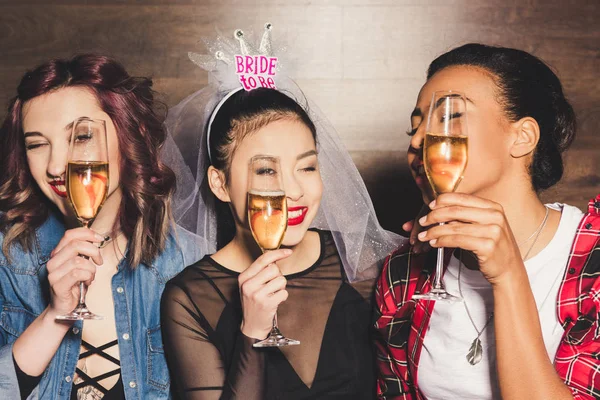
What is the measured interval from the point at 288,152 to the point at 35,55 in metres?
1.41

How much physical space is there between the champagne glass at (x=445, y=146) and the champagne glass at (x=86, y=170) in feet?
2.45

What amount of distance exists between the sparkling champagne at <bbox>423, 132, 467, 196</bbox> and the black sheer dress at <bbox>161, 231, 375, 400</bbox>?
66cm

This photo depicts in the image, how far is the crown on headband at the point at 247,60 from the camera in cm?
217

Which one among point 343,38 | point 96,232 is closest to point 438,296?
point 96,232

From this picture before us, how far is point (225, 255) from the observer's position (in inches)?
84.4

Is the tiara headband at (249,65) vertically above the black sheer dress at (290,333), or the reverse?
the tiara headband at (249,65)

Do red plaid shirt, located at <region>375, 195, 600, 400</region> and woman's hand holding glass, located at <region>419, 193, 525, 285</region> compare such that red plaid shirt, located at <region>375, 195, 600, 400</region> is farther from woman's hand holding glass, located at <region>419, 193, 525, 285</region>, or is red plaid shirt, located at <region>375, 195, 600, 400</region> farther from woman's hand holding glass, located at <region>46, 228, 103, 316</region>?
woman's hand holding glass, located at <region>46, 228, 103, 316</region>

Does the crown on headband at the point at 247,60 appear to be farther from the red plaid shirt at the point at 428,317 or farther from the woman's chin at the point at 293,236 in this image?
the red plaid shirt at the point at 428,317

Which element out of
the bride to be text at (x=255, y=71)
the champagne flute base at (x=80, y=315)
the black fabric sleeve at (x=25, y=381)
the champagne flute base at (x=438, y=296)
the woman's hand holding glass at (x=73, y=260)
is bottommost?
the black fabric sleeve at (x=25, y=381)

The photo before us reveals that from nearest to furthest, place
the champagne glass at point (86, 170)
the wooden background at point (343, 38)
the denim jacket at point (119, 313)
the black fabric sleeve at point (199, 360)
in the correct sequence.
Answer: the champagne glass at point (86, 170) → the black fabric sleeve at point (199, 360) → the denim jacket at point (119, 313) → the wooden background at point (343, 38)

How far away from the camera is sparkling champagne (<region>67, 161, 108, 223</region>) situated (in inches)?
68.8

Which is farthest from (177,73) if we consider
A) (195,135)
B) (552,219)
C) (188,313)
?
(552,219)

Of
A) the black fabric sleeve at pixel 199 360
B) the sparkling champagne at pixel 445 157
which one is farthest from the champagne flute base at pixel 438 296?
the black fabric sleeve at pixel 199 360

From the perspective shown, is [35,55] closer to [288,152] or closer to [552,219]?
[288,152]
